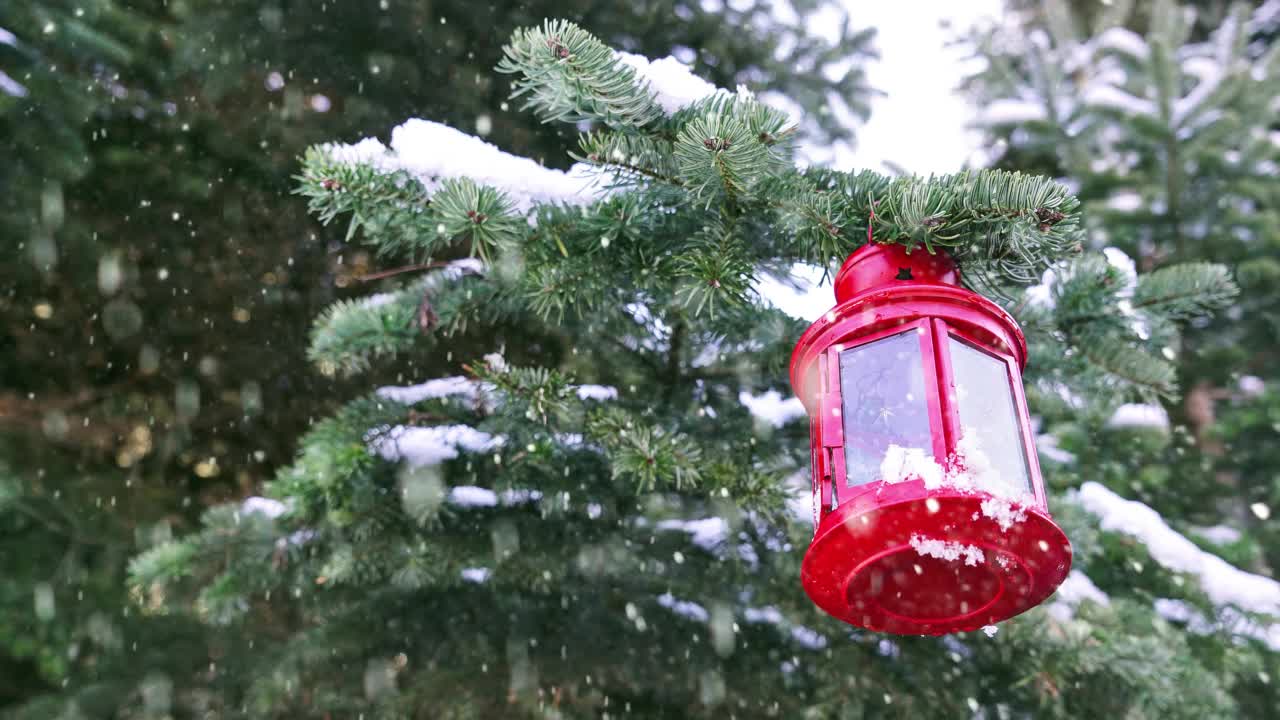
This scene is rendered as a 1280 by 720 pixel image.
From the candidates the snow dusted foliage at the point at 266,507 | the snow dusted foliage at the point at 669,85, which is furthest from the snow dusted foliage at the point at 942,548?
the snow dusted foliage at the point at 266,507

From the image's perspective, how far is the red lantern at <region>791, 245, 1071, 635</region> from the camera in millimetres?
1540

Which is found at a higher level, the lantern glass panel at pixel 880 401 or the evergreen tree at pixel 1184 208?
the evergreen tree at pixel 1184 208

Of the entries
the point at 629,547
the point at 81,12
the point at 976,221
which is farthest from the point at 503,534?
the point at 81,12

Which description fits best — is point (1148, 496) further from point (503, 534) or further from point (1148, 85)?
point (503, 534)

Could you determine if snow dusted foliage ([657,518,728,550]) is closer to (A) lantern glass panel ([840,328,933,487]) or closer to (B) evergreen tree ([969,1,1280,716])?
(A) lantern glass panel ([840,328,933,487])

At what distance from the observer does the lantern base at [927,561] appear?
1528mm

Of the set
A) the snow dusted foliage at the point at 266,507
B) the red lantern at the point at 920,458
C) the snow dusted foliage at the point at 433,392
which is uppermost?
the snow dusted foliage at the point at 433,392

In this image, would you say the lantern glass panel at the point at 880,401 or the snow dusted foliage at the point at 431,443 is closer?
the lantern glass panel at the point at 880,401

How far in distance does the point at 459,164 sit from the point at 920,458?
4.04 ft

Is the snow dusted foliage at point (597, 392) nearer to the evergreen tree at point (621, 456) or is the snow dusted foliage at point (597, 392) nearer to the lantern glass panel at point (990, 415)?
the evergreen tree at point (621, 456)

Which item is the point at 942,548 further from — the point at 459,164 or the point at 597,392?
the point at 597,392

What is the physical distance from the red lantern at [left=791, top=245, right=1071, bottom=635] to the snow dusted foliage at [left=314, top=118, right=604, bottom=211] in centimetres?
73

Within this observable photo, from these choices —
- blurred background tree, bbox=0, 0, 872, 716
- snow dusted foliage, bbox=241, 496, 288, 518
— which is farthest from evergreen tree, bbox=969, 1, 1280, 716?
snow dusted foliage, bbox=241, 496, 288, 518

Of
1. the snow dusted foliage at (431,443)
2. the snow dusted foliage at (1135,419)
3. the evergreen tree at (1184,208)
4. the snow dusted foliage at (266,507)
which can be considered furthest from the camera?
the evergreen tree at (1184,208)
